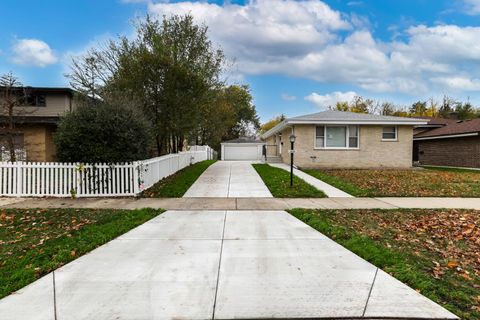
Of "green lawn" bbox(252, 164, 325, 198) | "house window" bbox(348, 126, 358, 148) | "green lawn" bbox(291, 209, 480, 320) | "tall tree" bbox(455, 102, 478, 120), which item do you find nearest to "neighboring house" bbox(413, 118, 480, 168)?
"house window" bbox(348, 126, 358, 148)

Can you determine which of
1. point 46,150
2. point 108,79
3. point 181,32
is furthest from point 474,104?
point 46,150

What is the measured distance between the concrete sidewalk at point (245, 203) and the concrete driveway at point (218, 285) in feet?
9.42

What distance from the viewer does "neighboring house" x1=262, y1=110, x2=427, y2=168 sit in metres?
18.6

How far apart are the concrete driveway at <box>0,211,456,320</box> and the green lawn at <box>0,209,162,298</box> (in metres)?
0.26

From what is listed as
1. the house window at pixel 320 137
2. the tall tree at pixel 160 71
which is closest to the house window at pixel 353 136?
the house window at pixel 320 137

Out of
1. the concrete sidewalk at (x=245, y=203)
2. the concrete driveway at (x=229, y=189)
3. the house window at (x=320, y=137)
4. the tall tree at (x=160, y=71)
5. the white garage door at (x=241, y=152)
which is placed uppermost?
A: the tall tree at (x=160, y=71)

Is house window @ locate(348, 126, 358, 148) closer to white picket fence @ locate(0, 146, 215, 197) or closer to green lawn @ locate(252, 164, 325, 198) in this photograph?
green lawn @ locate(252, 164, 325, 198)

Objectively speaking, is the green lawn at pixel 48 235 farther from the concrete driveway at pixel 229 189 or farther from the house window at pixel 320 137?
the house window at pixel 320 137

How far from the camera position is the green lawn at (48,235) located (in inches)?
158

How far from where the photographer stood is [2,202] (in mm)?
8602

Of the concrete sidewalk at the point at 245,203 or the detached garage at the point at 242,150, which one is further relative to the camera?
the detached garage at the point at 242,150

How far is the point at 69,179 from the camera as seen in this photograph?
9.38 meters

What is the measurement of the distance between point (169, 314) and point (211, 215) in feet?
13.9

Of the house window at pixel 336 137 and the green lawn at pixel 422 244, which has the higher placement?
the house window at pixel 336 137
